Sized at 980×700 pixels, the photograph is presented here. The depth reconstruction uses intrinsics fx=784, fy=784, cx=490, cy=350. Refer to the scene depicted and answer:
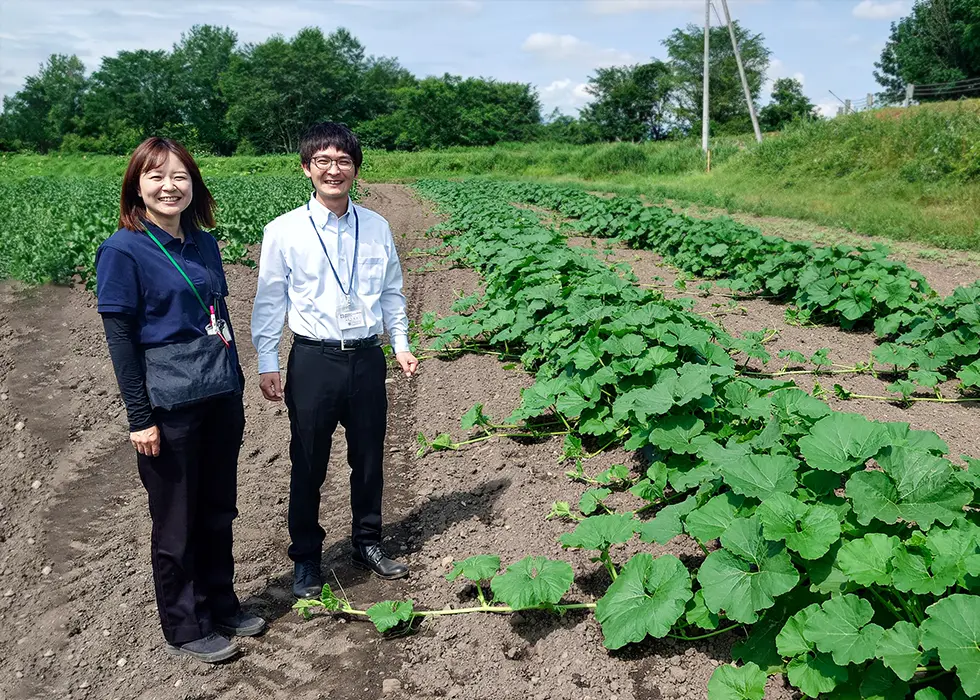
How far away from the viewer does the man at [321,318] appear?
3.31 metres

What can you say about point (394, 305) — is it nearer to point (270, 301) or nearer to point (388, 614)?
point (270, 301)

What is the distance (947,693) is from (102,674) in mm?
2963

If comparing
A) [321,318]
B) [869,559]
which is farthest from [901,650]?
[321,318]

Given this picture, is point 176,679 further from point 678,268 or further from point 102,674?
point 678,268

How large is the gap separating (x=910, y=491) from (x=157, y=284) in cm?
270

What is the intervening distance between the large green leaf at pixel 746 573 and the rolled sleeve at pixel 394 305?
5.76 ft

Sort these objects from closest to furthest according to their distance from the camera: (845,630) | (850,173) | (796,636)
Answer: (845,630), (796,636), (850,173)

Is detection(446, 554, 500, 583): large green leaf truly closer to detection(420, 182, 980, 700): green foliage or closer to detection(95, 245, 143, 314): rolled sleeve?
detection(420, 182, 980, 700): green foliage

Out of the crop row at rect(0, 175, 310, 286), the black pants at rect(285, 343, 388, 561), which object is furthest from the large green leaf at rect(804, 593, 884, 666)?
the crop row at rect(0, 175, 310, 286)

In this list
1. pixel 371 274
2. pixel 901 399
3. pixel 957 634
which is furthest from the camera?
pixel 901 399

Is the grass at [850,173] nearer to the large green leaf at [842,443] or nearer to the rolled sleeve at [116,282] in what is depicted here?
the large green leaf at [842,443]

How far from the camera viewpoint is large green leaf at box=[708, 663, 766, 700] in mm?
2424

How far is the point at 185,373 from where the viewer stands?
2.93 metres

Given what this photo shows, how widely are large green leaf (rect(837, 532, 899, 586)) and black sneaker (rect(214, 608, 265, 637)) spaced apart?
90.1 inches
